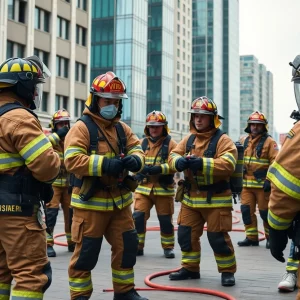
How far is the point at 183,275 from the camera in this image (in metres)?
6.36

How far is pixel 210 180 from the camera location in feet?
20.2

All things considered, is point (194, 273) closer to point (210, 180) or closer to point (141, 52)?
point (210, 180)

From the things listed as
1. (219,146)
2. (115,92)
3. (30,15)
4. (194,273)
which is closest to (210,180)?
(219,146)

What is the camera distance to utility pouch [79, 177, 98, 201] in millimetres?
5102

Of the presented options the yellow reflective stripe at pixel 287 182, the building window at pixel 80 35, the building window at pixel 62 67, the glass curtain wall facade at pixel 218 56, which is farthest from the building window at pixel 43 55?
the glass curtain wall facade at pixel 218 56

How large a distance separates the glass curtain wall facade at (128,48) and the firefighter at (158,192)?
54.3 metres

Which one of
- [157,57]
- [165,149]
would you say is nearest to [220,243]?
[165,149]

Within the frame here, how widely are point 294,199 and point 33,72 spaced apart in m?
2.25

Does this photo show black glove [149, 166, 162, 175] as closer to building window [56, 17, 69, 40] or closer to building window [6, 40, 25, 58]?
building window [6, 40, 25, 58]

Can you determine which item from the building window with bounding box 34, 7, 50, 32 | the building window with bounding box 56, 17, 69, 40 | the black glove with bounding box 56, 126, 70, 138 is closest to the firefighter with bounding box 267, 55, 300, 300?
the black glove with bounding box 56, 126, 70, 138

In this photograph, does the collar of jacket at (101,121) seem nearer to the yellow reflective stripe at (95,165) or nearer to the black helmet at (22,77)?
the yellow reflective stripe at (95,165)

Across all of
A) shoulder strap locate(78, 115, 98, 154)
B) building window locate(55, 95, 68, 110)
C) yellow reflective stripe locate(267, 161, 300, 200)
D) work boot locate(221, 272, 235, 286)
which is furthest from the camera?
building window locate(55, 95, 68, 110)

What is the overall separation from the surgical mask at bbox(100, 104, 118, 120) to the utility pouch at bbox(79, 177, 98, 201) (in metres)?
0.63

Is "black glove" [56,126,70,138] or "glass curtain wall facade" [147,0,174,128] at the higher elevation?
"glass curtain wall facade" [147,0,174,128]
